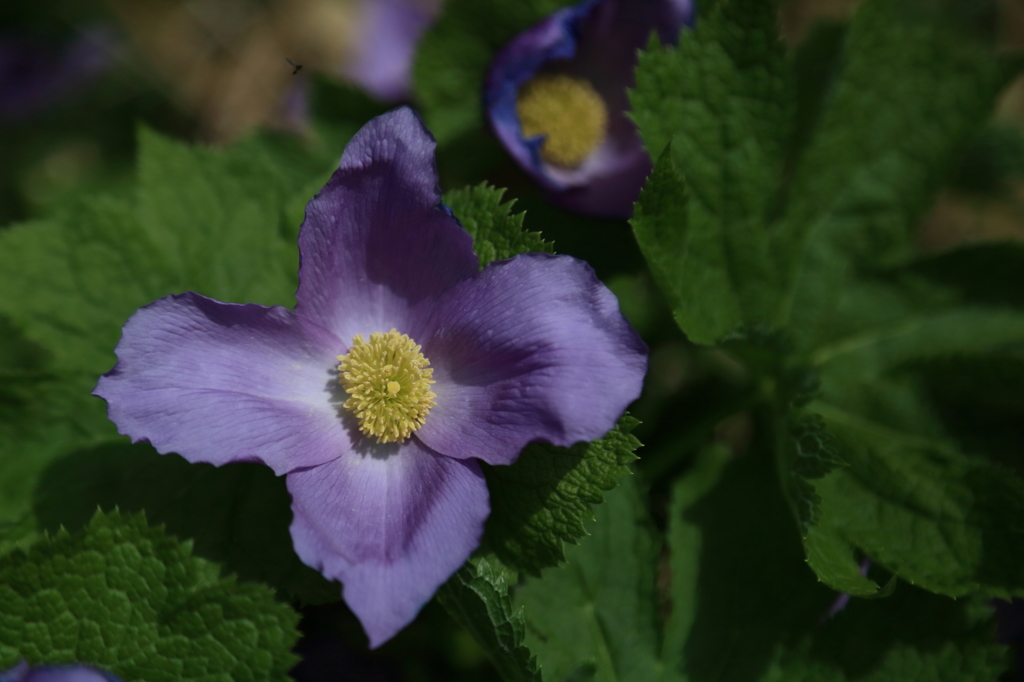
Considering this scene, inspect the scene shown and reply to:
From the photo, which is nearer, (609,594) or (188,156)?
(609,594)

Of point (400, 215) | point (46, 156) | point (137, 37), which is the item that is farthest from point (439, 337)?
point (137, 37)

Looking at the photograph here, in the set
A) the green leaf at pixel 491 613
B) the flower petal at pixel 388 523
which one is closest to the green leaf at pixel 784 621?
the green leaf at pixel 491 613

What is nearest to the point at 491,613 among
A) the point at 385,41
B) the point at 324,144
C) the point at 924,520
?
the point at 924,520

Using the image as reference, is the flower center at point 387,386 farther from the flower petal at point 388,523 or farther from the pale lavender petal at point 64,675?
the pale lavender petal at point 64,675

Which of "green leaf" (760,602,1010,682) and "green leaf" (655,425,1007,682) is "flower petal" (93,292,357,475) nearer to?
"green leaf" (655,425,1007,682)

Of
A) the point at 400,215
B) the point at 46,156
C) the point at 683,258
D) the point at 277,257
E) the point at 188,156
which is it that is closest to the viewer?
the point at 400,215

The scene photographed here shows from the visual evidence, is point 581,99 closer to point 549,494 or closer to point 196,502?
point 549,494

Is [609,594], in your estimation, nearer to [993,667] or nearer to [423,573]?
[423,573]
